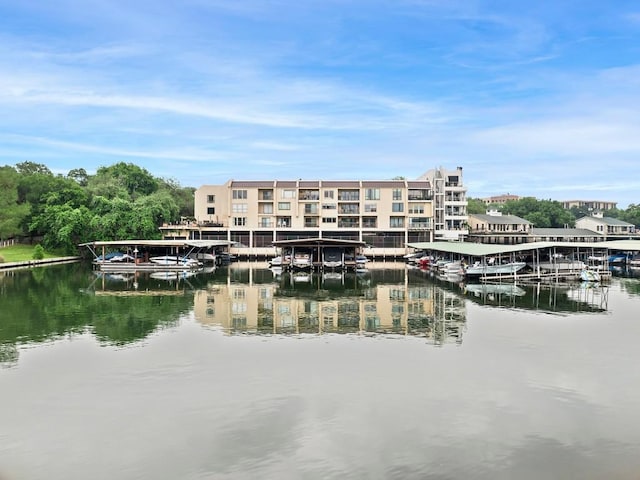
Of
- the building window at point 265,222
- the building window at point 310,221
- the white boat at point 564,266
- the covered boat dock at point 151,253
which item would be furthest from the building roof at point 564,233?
the covered boat dock at point 151,253

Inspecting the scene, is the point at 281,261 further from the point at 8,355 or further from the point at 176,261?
the point at 8,355

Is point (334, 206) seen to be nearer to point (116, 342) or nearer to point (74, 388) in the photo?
point (116, 342)

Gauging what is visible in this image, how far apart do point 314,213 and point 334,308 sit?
50.6 metres

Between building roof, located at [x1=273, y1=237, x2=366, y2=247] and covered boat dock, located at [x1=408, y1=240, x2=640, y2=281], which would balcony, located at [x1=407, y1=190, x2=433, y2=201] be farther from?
building roof, located at [x1=273, y1=237, x2=366, y2=247]

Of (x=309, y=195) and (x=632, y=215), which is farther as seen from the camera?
(x=632, y=215)

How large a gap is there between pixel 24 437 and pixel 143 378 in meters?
5.17

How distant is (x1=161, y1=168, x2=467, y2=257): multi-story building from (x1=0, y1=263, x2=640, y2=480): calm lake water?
48.3 meters

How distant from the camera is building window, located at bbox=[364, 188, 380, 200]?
272 ft

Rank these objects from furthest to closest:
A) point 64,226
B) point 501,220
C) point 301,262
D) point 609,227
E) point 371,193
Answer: point 609,227 → point 501,220 → point 371,193 → point 64,226 → point 301,262

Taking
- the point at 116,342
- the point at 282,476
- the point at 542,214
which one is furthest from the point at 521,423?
the point at 542,214

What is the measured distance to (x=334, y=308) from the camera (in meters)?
33.7

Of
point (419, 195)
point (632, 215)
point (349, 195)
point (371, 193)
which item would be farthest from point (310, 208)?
point (632, 215)

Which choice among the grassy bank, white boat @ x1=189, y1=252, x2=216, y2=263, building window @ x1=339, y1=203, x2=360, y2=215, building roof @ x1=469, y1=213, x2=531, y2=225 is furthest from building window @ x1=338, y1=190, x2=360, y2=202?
the grassy bank

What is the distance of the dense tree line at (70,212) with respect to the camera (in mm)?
71188
